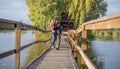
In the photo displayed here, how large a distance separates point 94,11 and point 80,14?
10.4 ft

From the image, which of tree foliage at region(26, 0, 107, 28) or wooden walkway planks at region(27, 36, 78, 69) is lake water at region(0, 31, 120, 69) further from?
wooden walkway planks at region(27, 36, 78, 69)

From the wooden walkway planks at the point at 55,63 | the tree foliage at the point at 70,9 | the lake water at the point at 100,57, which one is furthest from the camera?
the tree foliage at the point at 70,9

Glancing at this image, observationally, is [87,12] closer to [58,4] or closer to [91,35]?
[58,4]

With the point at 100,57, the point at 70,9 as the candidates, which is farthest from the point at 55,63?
the point at 70,9

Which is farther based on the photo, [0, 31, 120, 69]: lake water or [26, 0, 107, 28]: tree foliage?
[26, 0, 107, 28]: tree foliage

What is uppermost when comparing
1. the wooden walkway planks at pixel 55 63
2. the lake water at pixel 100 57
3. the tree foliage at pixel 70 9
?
the tree foliage at pixel 70 9

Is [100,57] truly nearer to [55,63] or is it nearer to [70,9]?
[70,9]

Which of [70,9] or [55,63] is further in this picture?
[70,9]

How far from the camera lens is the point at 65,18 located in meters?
47.1

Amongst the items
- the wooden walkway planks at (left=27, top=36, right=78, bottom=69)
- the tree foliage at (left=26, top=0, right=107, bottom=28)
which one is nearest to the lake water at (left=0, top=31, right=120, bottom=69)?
the tree foliage at (left=26, top=0, right=107, bottom=28)

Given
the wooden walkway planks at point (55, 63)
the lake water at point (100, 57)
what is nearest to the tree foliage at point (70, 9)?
the lake water at point (100, 57)

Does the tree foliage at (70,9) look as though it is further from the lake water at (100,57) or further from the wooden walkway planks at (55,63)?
the wooden walkway planks at (55,63)

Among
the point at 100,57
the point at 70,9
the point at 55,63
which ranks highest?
the point at 70,9

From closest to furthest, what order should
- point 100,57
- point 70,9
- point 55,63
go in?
point 55,63 < point 100,57 < point 70,9
